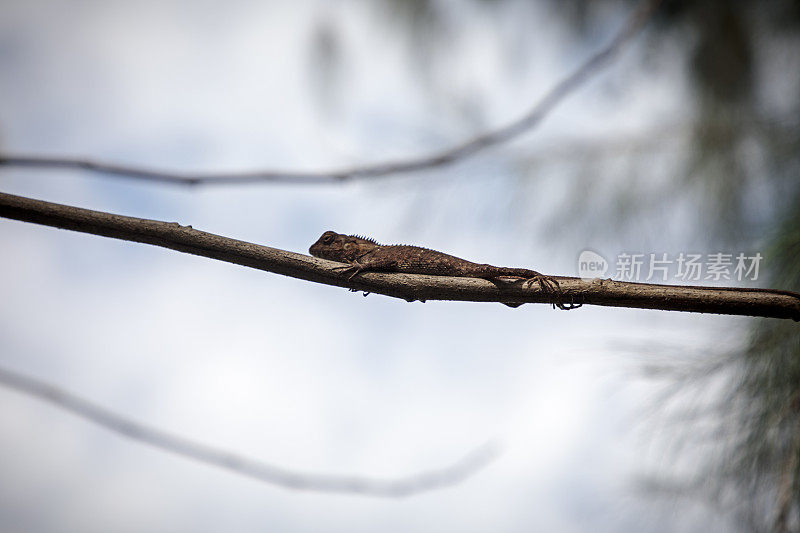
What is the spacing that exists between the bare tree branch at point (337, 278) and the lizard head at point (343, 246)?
0.82 ft

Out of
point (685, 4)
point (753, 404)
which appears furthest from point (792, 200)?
point (685, 4)

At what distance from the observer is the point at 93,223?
65cm

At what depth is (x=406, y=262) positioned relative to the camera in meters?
0.90

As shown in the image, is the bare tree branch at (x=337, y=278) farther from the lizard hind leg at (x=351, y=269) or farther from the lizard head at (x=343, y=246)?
the lizard head at (x=343, y=246)

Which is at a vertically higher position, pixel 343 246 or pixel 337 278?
pixel 343 246

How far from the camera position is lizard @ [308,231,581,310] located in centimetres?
72

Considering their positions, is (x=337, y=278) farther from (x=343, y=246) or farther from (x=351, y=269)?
(x=343, y=246)

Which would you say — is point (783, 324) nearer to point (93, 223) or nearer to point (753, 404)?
point (753, 404)

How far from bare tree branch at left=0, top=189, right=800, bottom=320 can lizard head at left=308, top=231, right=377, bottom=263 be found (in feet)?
0.82

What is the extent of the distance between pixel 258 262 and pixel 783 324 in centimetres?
95

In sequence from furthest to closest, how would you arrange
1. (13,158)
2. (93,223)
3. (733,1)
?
(733,1) < (93,223) < (13,158)

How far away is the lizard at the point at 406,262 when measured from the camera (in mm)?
720

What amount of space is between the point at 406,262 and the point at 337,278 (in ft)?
0.74

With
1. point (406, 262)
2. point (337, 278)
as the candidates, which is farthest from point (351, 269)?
point (406, 262)
